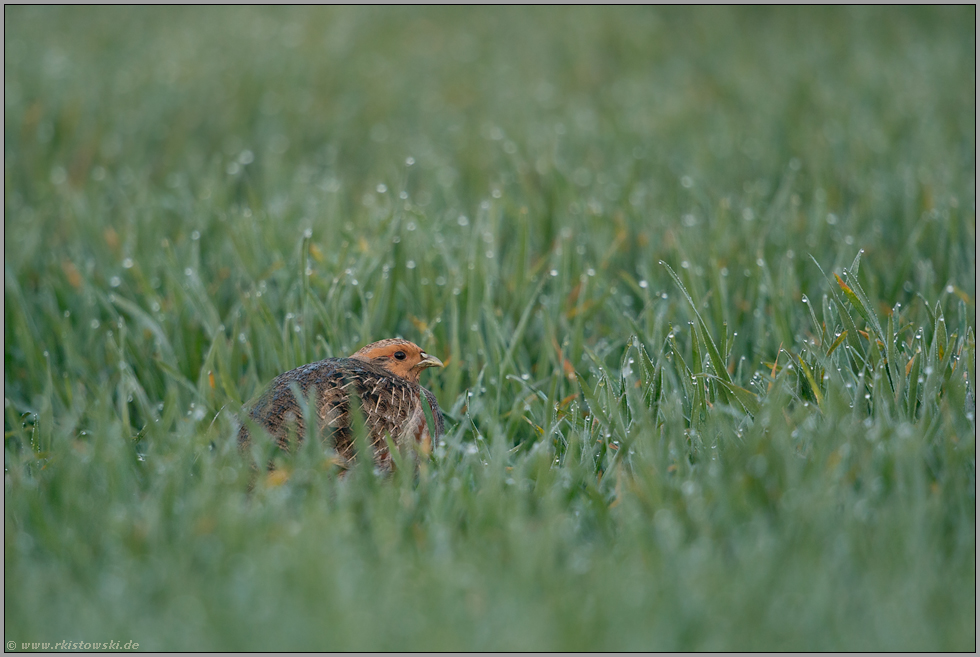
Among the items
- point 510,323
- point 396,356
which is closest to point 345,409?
point 396,356

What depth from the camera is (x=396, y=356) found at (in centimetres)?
369

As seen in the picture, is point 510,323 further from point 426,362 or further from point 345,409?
point 345,409

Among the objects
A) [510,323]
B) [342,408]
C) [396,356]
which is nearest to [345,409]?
[342,408]

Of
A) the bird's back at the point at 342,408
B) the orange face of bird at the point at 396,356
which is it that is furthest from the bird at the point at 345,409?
the orange face of bird at the point at 396,356

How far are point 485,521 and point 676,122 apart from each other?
5.00m

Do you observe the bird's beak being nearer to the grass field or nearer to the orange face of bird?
the orange face of bird

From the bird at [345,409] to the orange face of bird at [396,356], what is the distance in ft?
0.46

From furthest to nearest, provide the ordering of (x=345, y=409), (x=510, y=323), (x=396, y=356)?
(x=510, y=323) < (x=396, y=356) < (x=345, y=409)

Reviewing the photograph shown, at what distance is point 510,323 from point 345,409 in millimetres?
1281

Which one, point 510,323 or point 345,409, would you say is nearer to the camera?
point 345,409

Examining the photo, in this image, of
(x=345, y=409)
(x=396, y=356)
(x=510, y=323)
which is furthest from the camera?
(x=510, y=323)

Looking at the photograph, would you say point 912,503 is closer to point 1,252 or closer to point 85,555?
point 85,555

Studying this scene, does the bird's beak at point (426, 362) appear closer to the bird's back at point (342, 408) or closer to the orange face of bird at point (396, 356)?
the orange face of bird at point (396, 356)

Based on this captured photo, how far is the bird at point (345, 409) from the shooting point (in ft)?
10.7
